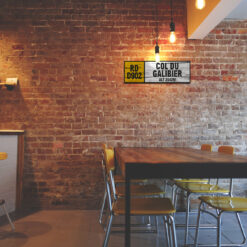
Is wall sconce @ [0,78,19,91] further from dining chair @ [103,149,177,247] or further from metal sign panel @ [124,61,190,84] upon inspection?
dining chair @ [103,149,177,247]

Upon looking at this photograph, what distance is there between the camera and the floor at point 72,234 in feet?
8.25

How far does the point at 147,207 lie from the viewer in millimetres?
1991

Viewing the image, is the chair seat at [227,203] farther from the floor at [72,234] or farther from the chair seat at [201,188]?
the floor at [72,234]

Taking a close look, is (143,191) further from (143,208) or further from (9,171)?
(9,171)

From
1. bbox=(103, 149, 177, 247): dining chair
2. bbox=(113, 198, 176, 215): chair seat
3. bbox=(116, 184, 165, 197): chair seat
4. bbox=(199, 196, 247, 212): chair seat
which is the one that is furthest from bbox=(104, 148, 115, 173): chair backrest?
bbox=(199, 196, 247, 212): chair seat

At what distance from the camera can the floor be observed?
8.25 feet

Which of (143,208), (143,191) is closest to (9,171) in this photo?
(143,191)

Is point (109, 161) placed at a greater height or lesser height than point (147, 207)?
greater

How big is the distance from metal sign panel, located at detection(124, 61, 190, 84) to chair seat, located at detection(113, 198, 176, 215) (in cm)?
211

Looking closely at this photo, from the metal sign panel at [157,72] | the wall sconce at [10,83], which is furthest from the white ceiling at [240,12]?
the wall sconce at [10,83]

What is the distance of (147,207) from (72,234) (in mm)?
1207

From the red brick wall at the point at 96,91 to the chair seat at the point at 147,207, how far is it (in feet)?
5.44

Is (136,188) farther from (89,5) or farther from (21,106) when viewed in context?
(89,5)

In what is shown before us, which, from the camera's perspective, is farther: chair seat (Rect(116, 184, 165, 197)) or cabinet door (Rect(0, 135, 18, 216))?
cabinet door (Rect(0, 135, 18, 216))
